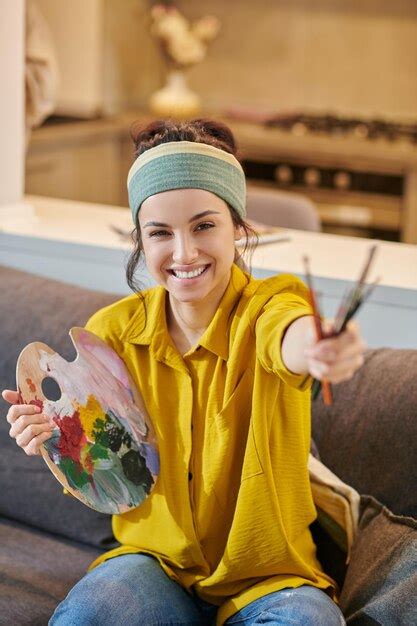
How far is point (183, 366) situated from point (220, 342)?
73 mm

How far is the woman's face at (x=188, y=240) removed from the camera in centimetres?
138

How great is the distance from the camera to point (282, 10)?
4629 mm

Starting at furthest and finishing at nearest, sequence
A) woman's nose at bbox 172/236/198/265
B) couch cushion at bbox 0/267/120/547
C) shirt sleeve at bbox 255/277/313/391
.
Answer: couch cushion at bbox 0/267/120/547
woman's nose at bbox 172/236/198/265
shirt sleeve at bbox 255/277/313/391

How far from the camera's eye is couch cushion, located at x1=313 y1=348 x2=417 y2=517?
5.35ft

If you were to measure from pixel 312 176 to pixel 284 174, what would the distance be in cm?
13

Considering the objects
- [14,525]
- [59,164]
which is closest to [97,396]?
[14,525]

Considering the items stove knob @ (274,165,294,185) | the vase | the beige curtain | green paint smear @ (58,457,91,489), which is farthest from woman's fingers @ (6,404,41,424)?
the vase

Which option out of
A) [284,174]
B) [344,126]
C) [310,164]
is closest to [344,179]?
[310,164]

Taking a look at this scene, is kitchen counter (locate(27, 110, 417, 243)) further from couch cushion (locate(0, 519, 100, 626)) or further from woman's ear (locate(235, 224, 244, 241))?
woman's ear (locate(235, 224, 244, 241))

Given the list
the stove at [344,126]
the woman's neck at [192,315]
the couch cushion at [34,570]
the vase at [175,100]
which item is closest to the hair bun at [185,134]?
the woman's neck at [192,315]

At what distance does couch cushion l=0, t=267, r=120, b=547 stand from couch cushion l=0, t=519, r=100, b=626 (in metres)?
0.03

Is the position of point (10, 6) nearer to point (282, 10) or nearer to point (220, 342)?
point (220, 342)

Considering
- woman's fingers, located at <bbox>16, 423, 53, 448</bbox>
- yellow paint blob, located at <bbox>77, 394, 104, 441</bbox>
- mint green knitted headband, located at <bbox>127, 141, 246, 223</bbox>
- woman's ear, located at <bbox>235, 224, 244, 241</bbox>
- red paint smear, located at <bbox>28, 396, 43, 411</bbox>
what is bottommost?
yellow paint blob, located at <bbox>77, 394, 104, 441</bbox>

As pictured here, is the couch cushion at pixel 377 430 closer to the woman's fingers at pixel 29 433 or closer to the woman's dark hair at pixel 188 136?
the woman's dark hair at pixel 188 136
